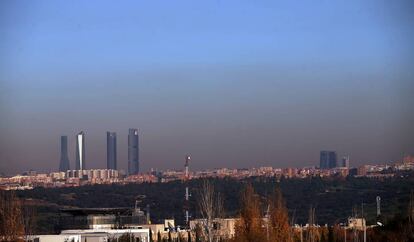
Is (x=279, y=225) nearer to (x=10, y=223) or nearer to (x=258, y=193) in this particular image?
(x=10, y=223)

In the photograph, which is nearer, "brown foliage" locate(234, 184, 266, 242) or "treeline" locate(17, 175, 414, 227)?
"brown foliage" locate(234, 184, 266, 242)

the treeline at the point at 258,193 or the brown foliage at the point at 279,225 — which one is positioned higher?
the treeline at the point at 258,193

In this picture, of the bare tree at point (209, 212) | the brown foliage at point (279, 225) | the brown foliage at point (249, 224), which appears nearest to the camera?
the brown foliage at point (249, 224)

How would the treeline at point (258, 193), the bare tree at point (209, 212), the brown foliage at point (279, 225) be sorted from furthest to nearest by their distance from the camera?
the treeline at point (258, 193)
the brown foliage at point (279, 225)
the bare tree at point (209, 212)

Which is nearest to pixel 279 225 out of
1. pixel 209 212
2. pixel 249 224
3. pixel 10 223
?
pixel 249 224

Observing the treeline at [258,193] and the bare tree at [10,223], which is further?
the treeline at [258,193]

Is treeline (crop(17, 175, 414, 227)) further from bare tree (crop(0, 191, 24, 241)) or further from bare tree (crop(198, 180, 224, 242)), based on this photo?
bare tree (crop(0, 191, 24, 241))

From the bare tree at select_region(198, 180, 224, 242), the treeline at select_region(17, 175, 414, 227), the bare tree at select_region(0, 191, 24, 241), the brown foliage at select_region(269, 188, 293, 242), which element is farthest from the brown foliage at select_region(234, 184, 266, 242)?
the treeline at select_region(17, 175, 414, 227)

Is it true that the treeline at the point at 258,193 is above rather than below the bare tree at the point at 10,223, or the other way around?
above

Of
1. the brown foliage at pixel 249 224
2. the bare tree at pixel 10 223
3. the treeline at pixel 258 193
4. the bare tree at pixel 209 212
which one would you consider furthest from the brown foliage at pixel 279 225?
the treeline at pixel 258 193

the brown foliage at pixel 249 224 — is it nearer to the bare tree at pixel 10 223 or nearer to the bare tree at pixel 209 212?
the bare tree at pixel 209 212

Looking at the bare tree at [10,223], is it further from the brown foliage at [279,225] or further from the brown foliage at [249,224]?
the brown foliage at [279,225]
